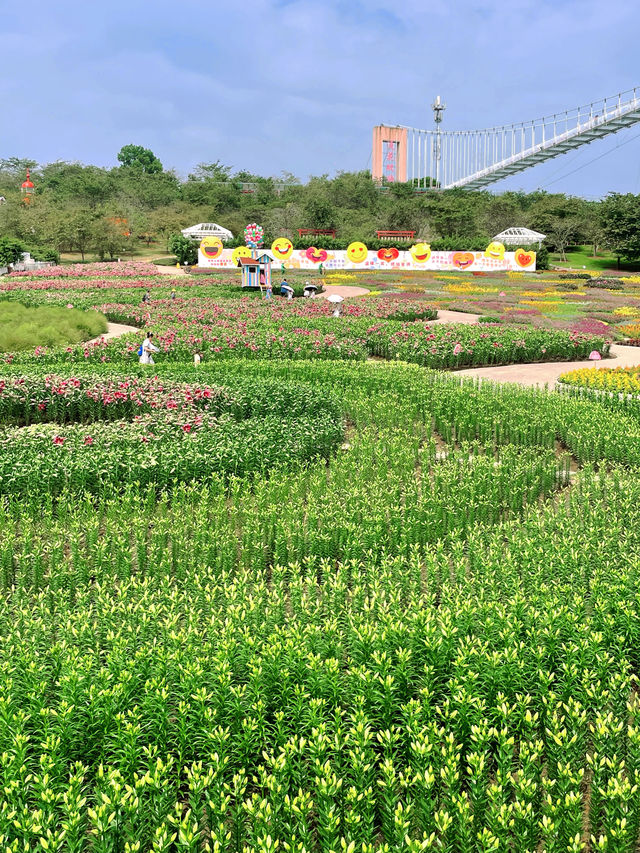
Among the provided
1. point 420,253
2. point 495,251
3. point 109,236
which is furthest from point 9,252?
point 495,251

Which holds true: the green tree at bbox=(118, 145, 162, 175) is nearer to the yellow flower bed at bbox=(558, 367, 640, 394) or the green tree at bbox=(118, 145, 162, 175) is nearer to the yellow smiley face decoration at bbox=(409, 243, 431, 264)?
the yellow smiley face decoration at bbox=(409, 243, 431, 264)

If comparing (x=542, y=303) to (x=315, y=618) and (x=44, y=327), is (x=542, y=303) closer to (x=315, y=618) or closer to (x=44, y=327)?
(x=44, y=327)

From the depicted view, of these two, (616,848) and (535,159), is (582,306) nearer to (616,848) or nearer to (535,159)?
(616,848)

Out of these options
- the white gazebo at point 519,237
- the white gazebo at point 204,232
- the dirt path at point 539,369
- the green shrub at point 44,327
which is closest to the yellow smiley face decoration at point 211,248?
the white gazebo at point 204,232

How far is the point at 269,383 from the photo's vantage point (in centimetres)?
1275

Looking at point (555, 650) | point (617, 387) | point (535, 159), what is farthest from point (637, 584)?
point (535, 159)

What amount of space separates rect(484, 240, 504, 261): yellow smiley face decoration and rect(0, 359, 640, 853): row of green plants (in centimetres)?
4401

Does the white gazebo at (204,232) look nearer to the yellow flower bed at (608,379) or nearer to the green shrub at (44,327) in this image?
the green shrub at (44,327)

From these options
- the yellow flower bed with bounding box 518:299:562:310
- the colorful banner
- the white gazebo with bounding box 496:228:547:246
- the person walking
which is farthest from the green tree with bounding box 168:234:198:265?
the person walking

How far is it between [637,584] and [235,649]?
10.2 ft

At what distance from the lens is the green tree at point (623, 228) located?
175 feet

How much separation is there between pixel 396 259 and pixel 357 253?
9.40ft

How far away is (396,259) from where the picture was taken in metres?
50.2

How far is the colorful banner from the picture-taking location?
4919 cm
